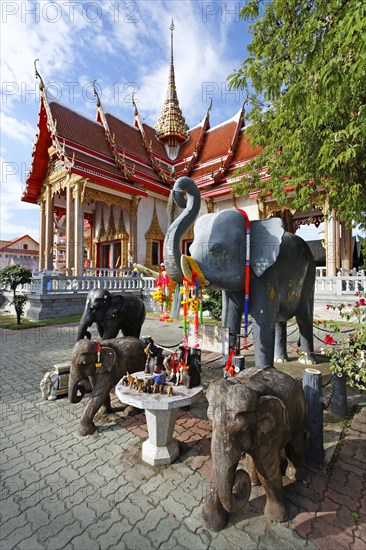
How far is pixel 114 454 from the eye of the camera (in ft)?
8.91

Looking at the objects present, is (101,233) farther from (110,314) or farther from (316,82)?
(316,82)

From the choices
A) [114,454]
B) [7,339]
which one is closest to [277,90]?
[114,454]

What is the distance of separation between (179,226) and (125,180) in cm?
1288

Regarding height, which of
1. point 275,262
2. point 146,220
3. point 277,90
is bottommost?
point 275,262

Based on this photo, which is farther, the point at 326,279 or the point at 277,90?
the point at 326,279

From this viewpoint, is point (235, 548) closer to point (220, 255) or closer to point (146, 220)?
point (220, 255)

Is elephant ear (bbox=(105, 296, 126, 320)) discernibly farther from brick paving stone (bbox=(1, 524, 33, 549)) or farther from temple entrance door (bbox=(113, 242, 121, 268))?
temple entrance door (bbox=(113, 242, 121, 268))

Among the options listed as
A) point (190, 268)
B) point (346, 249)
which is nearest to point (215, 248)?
point (190, 268)

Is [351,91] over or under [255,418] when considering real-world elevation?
over

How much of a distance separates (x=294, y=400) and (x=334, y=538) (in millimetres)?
812

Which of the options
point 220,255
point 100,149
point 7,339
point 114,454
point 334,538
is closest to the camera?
point 334,538

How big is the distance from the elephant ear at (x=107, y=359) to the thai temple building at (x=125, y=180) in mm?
10192

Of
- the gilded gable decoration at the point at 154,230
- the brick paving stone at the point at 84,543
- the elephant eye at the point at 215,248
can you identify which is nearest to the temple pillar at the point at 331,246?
the gilded gable decoration at the point at 154,230

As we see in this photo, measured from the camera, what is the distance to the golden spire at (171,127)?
1994 cm
